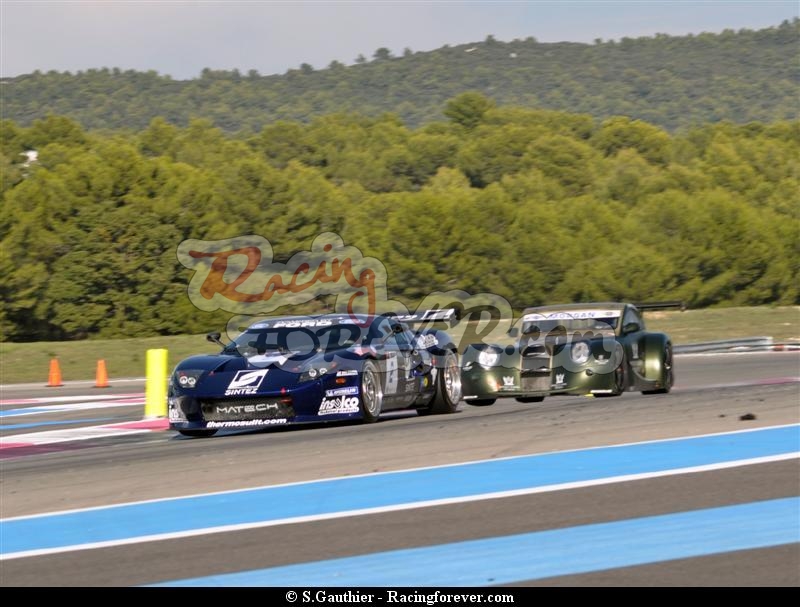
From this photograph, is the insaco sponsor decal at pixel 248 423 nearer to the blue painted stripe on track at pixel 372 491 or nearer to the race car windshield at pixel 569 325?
the blue painted stripe on track at pixel 372 491

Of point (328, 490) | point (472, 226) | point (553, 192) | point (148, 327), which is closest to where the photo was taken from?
point (328, 490)

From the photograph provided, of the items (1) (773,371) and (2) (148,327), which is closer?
(1) (773,371)

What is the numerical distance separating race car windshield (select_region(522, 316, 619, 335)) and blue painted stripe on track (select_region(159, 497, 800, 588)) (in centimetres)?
867

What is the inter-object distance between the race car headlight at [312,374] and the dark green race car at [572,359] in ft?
11.1

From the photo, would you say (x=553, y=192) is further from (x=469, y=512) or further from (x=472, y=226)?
(x=469, y=512)

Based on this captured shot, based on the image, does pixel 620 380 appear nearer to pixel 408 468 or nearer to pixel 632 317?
pixel 632 317

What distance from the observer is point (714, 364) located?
2294 centimetres

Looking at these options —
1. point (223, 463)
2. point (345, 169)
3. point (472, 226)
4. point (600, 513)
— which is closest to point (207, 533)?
point (600, 513)

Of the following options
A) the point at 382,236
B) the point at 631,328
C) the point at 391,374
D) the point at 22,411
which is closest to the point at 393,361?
the point at 391,374

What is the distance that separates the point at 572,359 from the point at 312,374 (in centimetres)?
388

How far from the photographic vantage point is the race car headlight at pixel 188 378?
1171 cm

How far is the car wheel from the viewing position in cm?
1188

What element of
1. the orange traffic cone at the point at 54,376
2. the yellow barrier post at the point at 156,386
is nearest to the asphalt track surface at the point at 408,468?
the yellow barrier post at the point at 156,386
